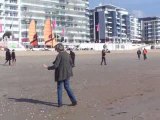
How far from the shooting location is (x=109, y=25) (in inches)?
6914

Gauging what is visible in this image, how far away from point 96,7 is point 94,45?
71.5 meters

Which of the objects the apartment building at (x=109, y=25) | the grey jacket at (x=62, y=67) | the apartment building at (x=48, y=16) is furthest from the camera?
the apartment building at (x=109, y=25)

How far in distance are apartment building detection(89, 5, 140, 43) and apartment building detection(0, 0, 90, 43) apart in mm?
8221

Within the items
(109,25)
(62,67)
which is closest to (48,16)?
(109,25)

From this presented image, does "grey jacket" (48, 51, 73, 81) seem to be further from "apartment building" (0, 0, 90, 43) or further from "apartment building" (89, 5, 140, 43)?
"apartment building" (89, 5, 140, 43)

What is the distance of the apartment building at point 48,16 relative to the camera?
13152 centimetres

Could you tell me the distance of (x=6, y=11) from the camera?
13212 centimetres

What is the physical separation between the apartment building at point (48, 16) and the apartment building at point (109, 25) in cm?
822

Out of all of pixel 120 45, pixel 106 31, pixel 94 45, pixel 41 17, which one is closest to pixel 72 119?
pixel 94 45

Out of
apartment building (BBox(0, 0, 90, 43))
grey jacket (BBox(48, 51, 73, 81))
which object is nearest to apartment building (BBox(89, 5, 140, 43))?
apartment building (BBox(0, 0, 90, 43))

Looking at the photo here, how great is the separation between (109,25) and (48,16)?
38.2 m

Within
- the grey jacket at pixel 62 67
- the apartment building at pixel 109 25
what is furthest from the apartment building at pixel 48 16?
the grey jacket at pixel 62 67

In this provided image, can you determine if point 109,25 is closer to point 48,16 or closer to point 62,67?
point 48,16

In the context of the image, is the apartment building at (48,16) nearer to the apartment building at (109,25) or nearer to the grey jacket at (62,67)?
the apartment building at (109,25)
